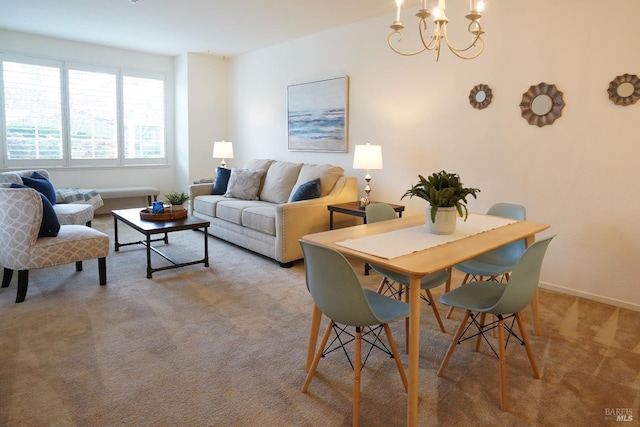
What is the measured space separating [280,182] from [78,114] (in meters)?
3.66

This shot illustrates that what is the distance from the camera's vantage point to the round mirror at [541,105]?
3.44 metres

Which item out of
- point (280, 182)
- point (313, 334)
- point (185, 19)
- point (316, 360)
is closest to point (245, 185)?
point (280, 182)

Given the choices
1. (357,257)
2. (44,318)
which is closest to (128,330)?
(44,318)

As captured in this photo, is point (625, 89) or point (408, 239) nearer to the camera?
point (408, 239)

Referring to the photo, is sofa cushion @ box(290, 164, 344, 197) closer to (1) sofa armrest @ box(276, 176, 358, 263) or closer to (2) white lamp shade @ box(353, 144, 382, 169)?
(1) sofa armrest @ box(276, 176, 358, 263)

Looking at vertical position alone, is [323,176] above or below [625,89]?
below

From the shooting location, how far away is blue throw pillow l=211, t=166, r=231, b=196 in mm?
5539

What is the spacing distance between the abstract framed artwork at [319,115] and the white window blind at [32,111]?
352cm

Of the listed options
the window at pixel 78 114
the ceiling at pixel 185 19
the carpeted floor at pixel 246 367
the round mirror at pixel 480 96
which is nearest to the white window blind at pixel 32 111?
the window at pixel 78 114

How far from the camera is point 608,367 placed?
2.34 meters

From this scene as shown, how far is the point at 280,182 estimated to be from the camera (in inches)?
199

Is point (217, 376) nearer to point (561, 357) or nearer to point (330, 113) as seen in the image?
point (561, 357)

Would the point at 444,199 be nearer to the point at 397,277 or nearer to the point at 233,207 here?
the point at 397,277

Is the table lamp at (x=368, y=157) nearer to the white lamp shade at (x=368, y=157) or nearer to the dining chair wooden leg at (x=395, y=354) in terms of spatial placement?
the white lamp shade at (x=368, y=157)
